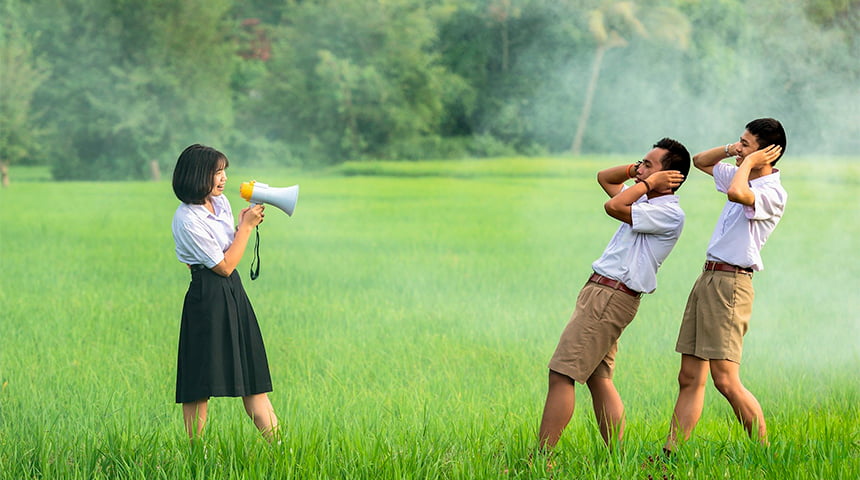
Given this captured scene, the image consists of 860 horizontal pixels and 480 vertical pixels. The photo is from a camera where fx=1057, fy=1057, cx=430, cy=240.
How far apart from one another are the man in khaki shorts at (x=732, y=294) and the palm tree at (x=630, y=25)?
45.0 ft

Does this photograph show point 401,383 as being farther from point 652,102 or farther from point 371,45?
point 371,45

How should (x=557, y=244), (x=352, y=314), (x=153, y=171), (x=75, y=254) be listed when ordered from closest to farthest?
1. (x=352, y=314)
2. (x=75, y=254)
3. (x=557, y=244)
4. (x=153, y=171)

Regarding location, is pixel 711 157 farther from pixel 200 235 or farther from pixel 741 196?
pixel 200 235

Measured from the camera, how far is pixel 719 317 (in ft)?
13.0

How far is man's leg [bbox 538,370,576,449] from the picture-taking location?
12.5 ft

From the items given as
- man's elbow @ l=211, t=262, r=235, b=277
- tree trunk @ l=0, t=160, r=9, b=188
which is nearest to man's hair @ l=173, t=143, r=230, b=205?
man's elbow @ l=211, t=262, r=235, b=277

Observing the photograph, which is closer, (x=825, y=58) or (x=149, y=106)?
(x=825, y=58)

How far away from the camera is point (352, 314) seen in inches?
304

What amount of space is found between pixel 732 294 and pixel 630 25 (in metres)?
14.7

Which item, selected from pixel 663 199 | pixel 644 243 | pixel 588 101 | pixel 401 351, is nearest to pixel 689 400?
pixel 644 243

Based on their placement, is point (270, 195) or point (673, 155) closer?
point (673, 155)

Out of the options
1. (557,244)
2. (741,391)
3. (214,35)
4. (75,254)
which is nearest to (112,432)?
(741,391)

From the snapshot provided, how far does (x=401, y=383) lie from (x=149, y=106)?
18.7 metres

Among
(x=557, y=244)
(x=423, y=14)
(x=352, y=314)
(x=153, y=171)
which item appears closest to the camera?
(x=352, y=314)
